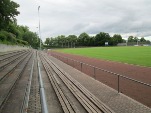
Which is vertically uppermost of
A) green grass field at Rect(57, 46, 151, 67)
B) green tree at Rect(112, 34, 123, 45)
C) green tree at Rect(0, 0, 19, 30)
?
green tree at Rect(0, 0, 19, 30)

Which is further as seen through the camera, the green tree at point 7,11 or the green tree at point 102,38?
the green tree at point 102,38

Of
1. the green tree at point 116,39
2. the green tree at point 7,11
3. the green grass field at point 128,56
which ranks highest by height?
the green tree at point 7,11

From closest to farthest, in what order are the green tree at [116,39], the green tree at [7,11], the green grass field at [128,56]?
the green grass field at [128,56] → the green tree at [7,11] → the green tree at [116,39]

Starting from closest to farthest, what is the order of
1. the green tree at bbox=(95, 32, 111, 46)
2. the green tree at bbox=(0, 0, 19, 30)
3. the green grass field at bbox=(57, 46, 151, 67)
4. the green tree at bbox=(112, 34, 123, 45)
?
the green grass field at bbox=(57, 46, 151, 67) < the green tree at bbox=(0, 0, 19, 30) < the green tree at bbox=(95, 32, 111, 46) < the green tree at bbox=(112, 34, 123, 45)

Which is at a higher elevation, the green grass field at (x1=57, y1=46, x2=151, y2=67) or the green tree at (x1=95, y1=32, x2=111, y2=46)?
the green tree at (x1=95, y1=32, x2=111, y2=46)

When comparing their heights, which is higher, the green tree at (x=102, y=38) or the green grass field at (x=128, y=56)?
the green tree at (x=102, y=38)

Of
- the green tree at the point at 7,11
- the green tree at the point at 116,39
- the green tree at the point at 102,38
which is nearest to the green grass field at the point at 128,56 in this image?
the green tree at the point at 7,11

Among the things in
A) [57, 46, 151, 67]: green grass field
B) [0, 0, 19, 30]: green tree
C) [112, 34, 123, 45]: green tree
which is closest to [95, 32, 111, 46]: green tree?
[112, 34, 123, 45]: green tree

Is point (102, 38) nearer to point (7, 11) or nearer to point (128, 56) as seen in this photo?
point (128, 56)

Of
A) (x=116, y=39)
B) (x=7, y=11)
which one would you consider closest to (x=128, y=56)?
(x=7, y=11)

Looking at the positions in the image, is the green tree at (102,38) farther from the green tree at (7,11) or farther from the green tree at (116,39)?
the green tree at (7,11)

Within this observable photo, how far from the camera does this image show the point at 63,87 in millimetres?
15305

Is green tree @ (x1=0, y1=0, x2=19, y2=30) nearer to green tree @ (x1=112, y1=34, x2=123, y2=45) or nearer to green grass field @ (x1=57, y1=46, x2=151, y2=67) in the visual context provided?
green grass field @ (x1=57, y1=46, x2=151, y2=67)

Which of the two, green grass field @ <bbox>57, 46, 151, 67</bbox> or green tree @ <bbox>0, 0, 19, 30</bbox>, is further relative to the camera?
green tree @ <bbox>0, 0, 19, 30</bbox>
